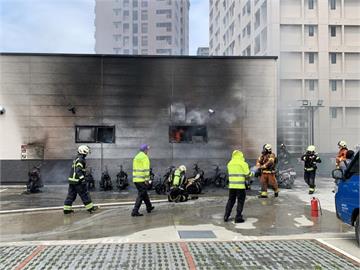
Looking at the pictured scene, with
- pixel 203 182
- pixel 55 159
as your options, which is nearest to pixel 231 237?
pixel 203 182

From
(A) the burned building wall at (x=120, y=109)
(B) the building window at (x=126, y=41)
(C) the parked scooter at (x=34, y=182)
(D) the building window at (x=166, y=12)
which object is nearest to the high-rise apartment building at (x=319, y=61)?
(A) the burned building wall at (x=120, y=109)

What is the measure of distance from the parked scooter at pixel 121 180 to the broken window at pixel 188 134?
7.53 feet

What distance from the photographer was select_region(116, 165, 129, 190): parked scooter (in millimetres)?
16031

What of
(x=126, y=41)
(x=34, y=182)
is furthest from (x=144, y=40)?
(x=34, y=182)

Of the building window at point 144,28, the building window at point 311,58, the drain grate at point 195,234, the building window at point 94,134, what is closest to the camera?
the drain grate at point 195,234

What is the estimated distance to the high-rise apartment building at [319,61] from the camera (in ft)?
80.9

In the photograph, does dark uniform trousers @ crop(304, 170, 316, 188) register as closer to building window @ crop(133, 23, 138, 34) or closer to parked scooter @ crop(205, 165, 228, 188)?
parked scooter @ crop(205, 165, 228, 188)

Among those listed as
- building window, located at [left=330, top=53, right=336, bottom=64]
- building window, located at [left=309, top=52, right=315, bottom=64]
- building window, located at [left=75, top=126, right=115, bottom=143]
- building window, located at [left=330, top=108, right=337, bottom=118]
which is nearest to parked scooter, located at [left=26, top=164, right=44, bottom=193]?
building window, located at [left=75, top=126, right=115, bottom=143]

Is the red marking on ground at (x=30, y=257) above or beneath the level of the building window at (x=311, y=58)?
beneath

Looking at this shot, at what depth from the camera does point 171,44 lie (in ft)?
128

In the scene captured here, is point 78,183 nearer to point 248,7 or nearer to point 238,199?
point 238,199

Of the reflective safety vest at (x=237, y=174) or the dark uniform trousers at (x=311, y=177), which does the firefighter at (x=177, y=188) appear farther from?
the dark uniform trousers at (x=311, y=177)

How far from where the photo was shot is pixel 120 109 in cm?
1695

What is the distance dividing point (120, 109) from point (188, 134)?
8.86 feet
